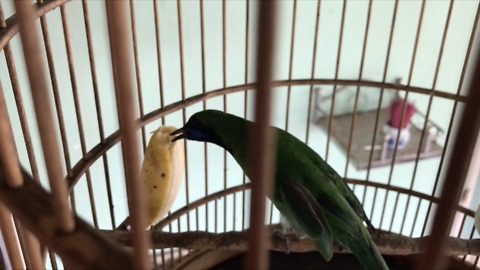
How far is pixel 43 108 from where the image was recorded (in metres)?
0.23

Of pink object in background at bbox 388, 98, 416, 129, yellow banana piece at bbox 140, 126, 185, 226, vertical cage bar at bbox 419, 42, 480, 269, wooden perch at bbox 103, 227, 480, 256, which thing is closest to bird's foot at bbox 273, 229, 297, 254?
wooden perch at bbox 103, 227, 480, 256

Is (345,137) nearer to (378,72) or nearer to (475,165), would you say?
(378,72)

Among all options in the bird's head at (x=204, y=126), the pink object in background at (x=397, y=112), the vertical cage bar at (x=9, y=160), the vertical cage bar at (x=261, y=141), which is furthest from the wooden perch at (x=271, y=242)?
the pink object in background at (x=397, y=112)

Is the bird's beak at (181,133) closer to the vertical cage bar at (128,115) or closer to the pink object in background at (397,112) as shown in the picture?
the vertical cage bar at (128,115)

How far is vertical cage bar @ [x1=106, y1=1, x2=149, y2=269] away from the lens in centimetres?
19

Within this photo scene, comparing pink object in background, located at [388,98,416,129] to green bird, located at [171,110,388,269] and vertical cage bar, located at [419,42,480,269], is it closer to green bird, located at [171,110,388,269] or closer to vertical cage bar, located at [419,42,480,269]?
green bird, located at [171,110,388,269]

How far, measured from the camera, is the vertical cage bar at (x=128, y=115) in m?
0.19

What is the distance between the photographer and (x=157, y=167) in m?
0.67

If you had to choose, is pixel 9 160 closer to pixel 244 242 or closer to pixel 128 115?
pixel 128 115

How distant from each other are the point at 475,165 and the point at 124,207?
0.76 meters

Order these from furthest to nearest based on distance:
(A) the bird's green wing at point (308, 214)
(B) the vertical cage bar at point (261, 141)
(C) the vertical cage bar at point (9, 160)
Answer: (A) the bird's green wing at point (308, 214)
(C) the vertical cage bar at point (9, 160)
(B) the vertical cage bar at point (261, 141)

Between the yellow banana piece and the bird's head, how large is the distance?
0.12 feet

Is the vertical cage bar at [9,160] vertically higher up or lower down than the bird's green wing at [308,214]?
lower down

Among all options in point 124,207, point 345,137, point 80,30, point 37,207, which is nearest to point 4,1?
point 80,30
